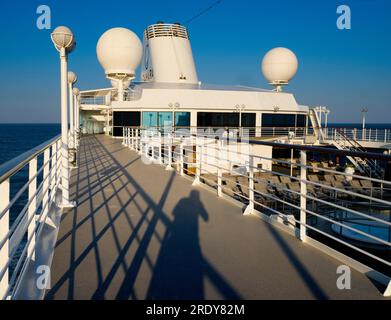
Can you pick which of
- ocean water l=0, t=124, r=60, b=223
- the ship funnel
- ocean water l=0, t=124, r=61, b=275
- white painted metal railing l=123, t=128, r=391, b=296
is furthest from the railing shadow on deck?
the ship funnel

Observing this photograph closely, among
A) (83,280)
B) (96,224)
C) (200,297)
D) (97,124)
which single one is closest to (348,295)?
Result: (200,297)

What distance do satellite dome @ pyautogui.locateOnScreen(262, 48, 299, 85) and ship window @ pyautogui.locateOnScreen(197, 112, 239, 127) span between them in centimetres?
502

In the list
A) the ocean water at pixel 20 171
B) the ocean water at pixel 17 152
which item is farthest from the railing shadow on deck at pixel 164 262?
the ocean water at pixel 17 152

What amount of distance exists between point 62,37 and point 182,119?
54.6 ft

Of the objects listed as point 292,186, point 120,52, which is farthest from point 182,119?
point 292,186

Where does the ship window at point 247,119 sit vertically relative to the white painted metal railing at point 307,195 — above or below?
above

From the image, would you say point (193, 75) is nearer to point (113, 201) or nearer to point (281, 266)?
point (113, 201)

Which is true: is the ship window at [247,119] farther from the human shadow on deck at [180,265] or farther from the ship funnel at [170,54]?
the human shadow on deck at [180,265]

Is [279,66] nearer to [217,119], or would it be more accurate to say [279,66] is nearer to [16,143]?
[217,119]

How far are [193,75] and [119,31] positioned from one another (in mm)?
6971

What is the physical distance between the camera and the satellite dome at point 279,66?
25719mm

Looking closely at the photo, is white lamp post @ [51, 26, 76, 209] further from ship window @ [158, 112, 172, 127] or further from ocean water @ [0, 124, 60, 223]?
ship window @ [158, 112, 172, 127]

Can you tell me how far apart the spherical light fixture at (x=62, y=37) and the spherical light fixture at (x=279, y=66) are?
70.9 ft

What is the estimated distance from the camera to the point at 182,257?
3.21 metres
